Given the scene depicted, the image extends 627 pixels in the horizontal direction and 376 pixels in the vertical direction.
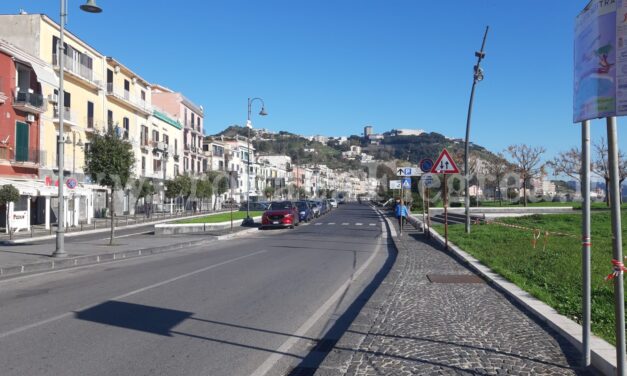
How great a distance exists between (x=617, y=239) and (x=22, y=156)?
36964 millimetres

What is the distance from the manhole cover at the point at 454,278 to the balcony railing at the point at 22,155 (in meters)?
30.2

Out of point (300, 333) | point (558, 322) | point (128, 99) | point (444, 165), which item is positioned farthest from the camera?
point (128, 99)

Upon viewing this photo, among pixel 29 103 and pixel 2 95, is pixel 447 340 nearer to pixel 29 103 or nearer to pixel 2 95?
pixel 2 95

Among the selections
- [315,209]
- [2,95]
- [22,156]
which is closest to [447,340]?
[2,95]

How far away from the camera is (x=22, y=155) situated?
3447 centimetres

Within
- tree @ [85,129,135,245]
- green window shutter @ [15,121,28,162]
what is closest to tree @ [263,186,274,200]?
green window shutter @ [15,121,28,162]

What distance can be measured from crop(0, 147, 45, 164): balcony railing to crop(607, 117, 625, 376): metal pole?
35211mm

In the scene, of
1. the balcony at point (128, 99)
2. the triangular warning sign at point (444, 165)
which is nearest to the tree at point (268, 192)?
the balcony at point (128, 99)

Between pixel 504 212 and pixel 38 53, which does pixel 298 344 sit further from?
pixel 504 212

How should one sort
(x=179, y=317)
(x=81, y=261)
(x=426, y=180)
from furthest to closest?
(x=426, y=180) → (x=81, y=261) → (x=179, y=317)

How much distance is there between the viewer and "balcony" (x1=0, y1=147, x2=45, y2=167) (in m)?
32.7

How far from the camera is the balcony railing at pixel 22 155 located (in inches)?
1287

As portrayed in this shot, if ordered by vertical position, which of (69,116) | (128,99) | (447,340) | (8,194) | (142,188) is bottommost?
(447,340)

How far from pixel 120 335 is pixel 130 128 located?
50.6 meters
